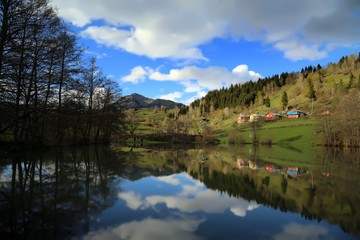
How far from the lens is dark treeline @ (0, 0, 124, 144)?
1514 centimetres

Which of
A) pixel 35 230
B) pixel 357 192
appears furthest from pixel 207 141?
pixel 35 230

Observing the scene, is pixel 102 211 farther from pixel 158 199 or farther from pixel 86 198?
pixel 158 199

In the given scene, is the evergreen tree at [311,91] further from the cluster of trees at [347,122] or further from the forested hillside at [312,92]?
the cluster of trees at [347,122]

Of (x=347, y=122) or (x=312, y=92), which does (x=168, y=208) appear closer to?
(x=347, y=122)

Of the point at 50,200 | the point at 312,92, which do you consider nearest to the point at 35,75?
the point at 50,200

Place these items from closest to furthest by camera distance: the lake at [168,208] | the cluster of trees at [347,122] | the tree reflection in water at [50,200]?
the tree reflection in water at [50,200] → the lake at [168,208] → the cluster of trees at [347,122]

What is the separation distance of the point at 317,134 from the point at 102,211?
77127 millimetres

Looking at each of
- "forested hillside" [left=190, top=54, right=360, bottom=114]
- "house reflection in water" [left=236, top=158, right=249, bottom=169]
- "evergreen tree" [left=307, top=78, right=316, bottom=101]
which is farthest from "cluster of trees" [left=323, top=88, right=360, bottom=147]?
"evergreen tree" [left=307, top=78, right=316, bottom=101]

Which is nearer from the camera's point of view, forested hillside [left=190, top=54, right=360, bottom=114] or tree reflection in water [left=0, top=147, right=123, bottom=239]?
tree reflection in water [left=0, top=147, right=123, bottom=239]

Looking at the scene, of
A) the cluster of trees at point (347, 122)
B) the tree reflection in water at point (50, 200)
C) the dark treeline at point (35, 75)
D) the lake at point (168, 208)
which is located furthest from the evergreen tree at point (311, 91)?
the tree reflection in water at point (50, 200)

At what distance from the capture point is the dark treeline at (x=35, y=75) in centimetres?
1514

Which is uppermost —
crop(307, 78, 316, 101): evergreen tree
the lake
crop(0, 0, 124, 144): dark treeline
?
crop(307, 78, 316, 101): evergreen tree

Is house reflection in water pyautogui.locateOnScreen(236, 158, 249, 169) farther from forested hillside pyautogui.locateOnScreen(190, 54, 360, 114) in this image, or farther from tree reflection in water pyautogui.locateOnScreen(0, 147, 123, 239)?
forested hillside pyautogui.locateOnScreen(190, 54, 360, 114)

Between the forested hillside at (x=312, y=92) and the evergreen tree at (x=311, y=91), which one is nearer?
the forested hillside at (x=312, y=92)
